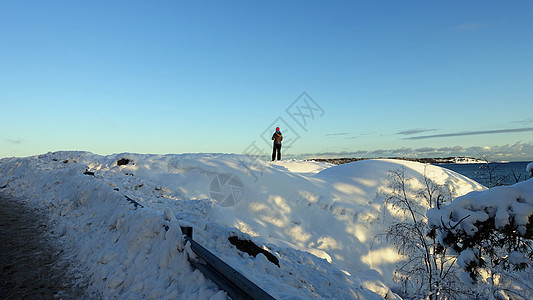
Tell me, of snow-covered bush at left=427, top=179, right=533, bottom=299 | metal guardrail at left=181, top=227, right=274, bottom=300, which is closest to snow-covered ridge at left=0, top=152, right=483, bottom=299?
metal guardrail at left=181, top=227, right=274, bottom=300

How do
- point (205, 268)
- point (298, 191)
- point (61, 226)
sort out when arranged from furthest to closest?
point (298, 191), point (61, 226), point (205, 268)

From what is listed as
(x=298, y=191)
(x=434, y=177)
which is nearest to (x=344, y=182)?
(x=298, y=191)

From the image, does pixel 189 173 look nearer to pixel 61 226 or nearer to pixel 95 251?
pixel 61 226

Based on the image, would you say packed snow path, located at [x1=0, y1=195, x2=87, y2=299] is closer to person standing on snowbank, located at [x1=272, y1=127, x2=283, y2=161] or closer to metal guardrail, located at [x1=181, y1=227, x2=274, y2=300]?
metal guardrail, located at [x1=181, y1=227, x2=274, y2=300]

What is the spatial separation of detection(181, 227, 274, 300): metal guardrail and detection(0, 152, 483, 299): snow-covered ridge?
0.18 meters

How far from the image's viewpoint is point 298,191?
13.4 meters

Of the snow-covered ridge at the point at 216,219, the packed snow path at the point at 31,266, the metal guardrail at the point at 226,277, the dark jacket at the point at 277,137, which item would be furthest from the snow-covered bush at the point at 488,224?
the dark jacket at the point at 277,137

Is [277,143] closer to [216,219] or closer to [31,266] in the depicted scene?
[216,219]

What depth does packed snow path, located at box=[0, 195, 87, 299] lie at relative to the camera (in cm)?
417

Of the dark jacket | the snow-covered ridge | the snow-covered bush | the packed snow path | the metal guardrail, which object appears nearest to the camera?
the metal guardrail

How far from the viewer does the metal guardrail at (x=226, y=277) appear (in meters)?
2.80

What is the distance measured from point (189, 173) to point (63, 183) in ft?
18.2

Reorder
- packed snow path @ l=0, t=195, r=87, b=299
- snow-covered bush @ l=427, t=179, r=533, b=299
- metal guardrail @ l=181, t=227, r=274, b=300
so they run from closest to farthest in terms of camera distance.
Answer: metal guardrail @ l=181, t=227, r=274, b=300
snow-covered bush @ l=427, t=179, r=533, b=299
packed snow path @ l=0, t=195, r=87, b=299

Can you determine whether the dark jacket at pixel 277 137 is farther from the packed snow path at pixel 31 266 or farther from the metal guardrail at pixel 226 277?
the metal guardrail at pixel 226 277
